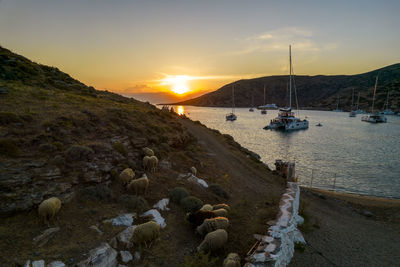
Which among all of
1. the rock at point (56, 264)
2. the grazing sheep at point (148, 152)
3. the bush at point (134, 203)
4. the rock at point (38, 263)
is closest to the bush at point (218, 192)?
the grazing sheep at point (148, 152)

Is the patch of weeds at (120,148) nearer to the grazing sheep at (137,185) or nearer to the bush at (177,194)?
the grazing sheep at (137,185)

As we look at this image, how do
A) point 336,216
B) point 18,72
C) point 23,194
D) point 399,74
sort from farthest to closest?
1. point 399,74
2. point 18,72
3. point 336,216
4. point 23,194

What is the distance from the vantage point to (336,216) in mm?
16531

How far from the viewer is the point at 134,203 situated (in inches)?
404

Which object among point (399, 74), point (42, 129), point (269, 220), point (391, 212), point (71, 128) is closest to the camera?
point (269, 220)

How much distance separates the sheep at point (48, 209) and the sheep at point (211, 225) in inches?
217

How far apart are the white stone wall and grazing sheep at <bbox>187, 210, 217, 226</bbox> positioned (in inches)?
86.6

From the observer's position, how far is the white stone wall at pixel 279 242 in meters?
7.93

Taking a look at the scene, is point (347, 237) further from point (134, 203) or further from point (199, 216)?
point (134, 203)

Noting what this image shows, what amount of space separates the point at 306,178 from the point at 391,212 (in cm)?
1066

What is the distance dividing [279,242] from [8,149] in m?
12.4

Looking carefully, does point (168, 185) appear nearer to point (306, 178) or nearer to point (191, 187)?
point (191, 187)

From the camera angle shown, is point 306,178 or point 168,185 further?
point 306,178

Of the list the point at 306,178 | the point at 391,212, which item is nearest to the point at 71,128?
the point at 391,212
